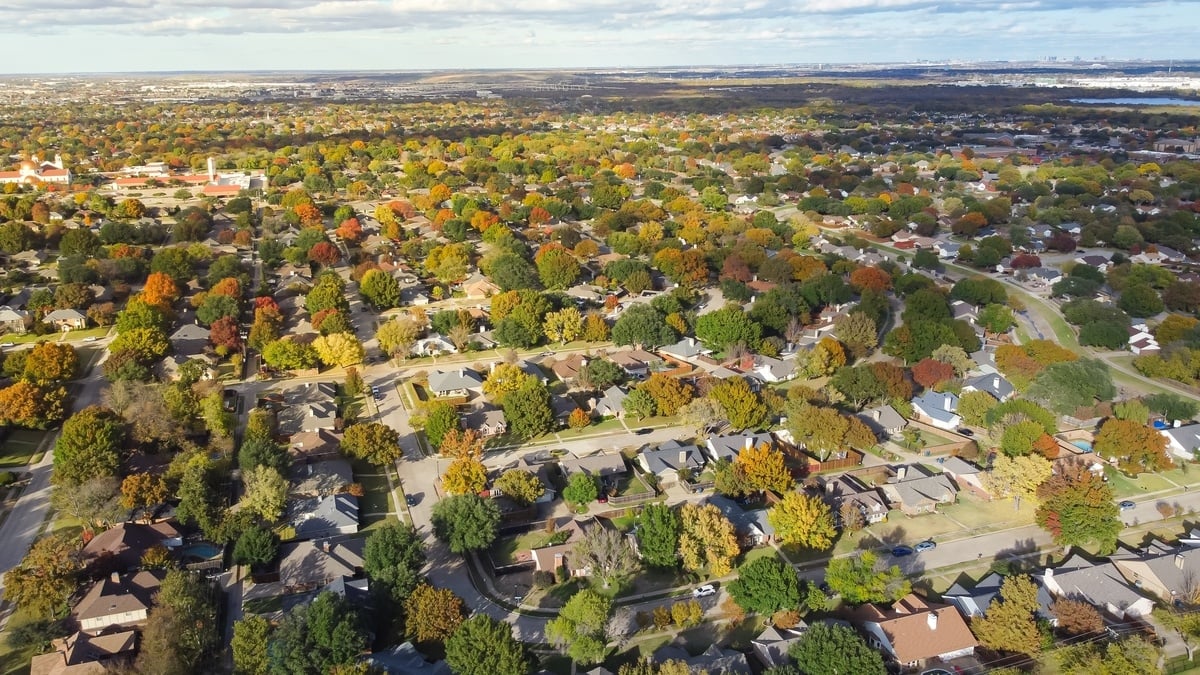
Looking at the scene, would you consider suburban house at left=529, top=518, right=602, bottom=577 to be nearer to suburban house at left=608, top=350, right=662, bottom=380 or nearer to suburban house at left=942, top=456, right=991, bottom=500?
suburban house at left=942, top=456, right=991, bottom=500

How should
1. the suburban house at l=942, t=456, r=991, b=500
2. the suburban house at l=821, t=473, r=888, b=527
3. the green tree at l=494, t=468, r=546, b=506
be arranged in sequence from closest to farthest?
the green tree at l=494, t=468, r=546, b=506 < the suburban house at l=821, t=473, r=888, b=527 < the suburban house at l=942, t=456, r=991, b=500

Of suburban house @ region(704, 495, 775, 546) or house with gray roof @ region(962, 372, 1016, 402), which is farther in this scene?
house with gray roof @ region(962, 372, 1016, 402)

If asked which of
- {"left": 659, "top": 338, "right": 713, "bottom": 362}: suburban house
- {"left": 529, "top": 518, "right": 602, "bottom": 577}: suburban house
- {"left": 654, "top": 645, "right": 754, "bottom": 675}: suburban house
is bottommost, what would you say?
{"left": 529, "top": 518, "right": 602, "bottom": 577}: suburban house

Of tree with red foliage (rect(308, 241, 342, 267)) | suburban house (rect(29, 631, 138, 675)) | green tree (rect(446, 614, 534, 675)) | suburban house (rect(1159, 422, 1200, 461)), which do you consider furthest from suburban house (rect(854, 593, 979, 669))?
tree with red foliage (rect(308, 241, 342, 267))

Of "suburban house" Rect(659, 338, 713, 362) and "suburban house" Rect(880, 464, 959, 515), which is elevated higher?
"suburban house" Rect(659, 338, 713, 362)

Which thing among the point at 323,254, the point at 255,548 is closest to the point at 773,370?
the point at 255,548

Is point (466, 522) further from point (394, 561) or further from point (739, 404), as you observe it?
point (739, 404)

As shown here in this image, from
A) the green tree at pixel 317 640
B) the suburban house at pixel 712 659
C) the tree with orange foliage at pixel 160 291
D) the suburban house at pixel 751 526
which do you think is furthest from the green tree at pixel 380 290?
the suburban house at pixel 712 659

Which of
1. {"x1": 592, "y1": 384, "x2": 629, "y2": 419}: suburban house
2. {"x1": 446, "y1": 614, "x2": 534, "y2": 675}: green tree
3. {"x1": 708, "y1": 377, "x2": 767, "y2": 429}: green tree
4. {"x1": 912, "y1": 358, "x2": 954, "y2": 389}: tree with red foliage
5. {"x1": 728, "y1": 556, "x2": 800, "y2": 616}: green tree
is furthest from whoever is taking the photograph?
{"x1": 912, "y1": 358, "x2": 954, "y2": 389}: tree with red foliage
